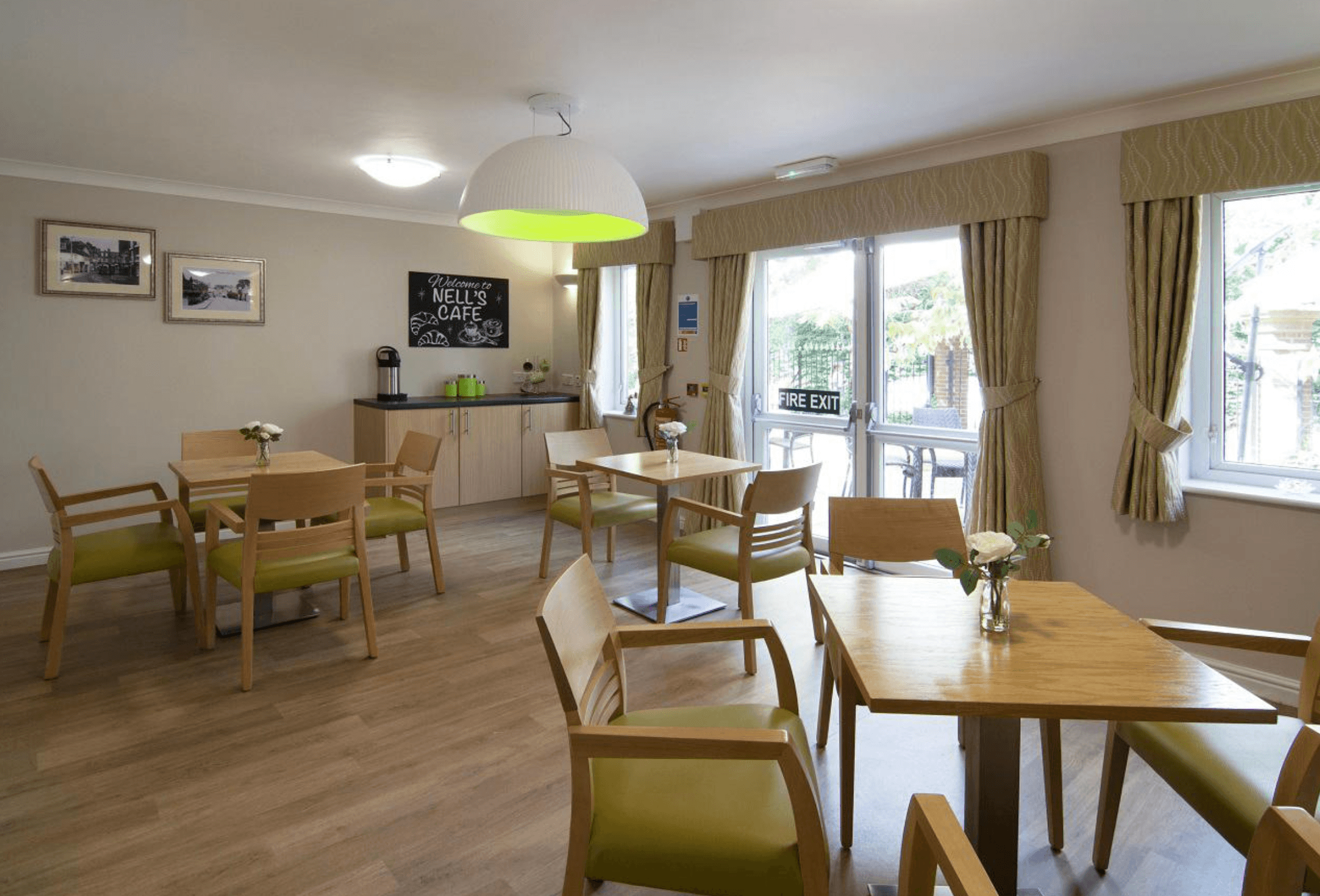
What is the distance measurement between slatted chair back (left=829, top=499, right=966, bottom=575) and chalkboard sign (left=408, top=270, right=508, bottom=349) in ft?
15.3

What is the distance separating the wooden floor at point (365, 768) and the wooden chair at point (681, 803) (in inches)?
23.4

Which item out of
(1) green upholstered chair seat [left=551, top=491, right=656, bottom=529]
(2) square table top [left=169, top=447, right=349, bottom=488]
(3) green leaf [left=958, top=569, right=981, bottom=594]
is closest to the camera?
(3) green leaf [left=958, top=569, right=981, bottom=594]

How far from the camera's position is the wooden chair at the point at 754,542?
3283 millimetres

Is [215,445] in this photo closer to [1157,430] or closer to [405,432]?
[405,432]

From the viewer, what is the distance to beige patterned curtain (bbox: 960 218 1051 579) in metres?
3.78

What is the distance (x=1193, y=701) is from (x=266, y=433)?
397 cm

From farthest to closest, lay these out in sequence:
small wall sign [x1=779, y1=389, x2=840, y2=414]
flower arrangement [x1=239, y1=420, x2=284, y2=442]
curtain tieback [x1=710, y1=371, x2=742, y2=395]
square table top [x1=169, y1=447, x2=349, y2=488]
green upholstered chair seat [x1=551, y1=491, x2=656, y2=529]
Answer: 1. curtain tieback [x1=710, y1=371, x2=742, y2=395]
2. small wall sign [x1=779, y1=389, x2=840, y2=414]
3. green upholstered chair seat [x1=551, y1=491, x2=656, y2=529]
4. flower arrangement [x1=239, y1=420, x2=284, y2=442]
5. square table top [x1=169, y1=447, x2=349, y2=488]

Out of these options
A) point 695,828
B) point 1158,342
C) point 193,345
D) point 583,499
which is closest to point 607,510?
point 583,499

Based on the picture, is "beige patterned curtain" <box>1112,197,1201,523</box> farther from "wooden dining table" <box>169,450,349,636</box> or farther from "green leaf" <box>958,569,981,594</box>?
"wooden dining table" <box>169,450,349,636</box>

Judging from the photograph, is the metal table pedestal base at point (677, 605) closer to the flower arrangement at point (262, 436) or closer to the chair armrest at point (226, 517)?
the chair armrest at point (226, 517)

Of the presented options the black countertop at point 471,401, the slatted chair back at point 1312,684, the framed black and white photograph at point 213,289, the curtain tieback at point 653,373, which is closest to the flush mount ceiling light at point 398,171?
the framed black and white photograph at point 213,289

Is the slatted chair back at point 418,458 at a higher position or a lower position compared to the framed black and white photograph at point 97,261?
lower

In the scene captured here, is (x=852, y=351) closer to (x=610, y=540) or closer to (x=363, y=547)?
(x=610, y=540)

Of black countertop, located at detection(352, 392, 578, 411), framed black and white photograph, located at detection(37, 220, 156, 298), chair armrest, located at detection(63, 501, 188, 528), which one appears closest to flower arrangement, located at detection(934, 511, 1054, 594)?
chair armrest, located at detection(63, 501, 188, 528)
